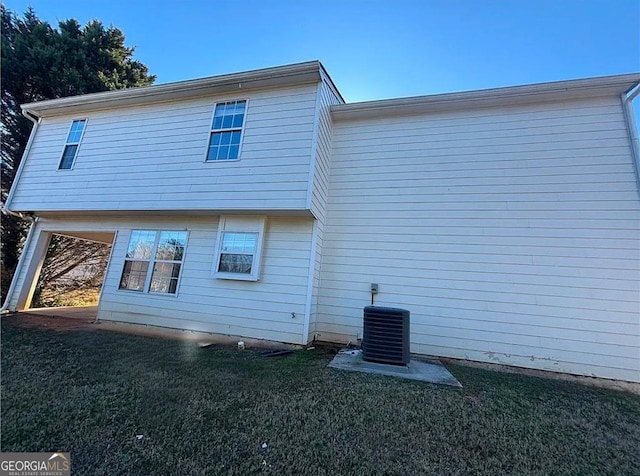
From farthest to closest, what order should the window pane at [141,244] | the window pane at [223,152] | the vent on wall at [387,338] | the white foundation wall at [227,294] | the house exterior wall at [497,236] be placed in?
1. the window pane at [141,244]
2. the window pane at [223,152]
3. the white foundation wall at [227,294]
4. the house exterior wall at [497,236]
5. the vent on wall at [387,338]

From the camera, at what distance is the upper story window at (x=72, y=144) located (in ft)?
23.2

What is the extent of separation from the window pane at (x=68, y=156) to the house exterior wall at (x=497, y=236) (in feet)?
22.5

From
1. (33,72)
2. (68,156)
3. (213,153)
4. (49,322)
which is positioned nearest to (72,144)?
(68,156)

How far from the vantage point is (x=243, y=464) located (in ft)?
6.33

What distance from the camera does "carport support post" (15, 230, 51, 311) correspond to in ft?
23.3

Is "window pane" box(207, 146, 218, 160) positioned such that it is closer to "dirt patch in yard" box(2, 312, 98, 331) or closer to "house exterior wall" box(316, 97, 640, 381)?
"house exterior wall" box(316, 97, 640, 381)

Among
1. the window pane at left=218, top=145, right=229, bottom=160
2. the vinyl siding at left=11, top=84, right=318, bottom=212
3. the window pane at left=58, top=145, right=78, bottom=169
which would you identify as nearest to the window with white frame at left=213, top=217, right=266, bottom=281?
the vinyl siding at left=11, top=84, right=318, bottom=212

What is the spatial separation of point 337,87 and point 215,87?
2.85 meters

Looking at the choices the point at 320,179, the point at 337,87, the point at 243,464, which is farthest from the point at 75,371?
the point at 337,87

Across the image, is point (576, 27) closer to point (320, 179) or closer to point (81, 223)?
point (320, 179)
